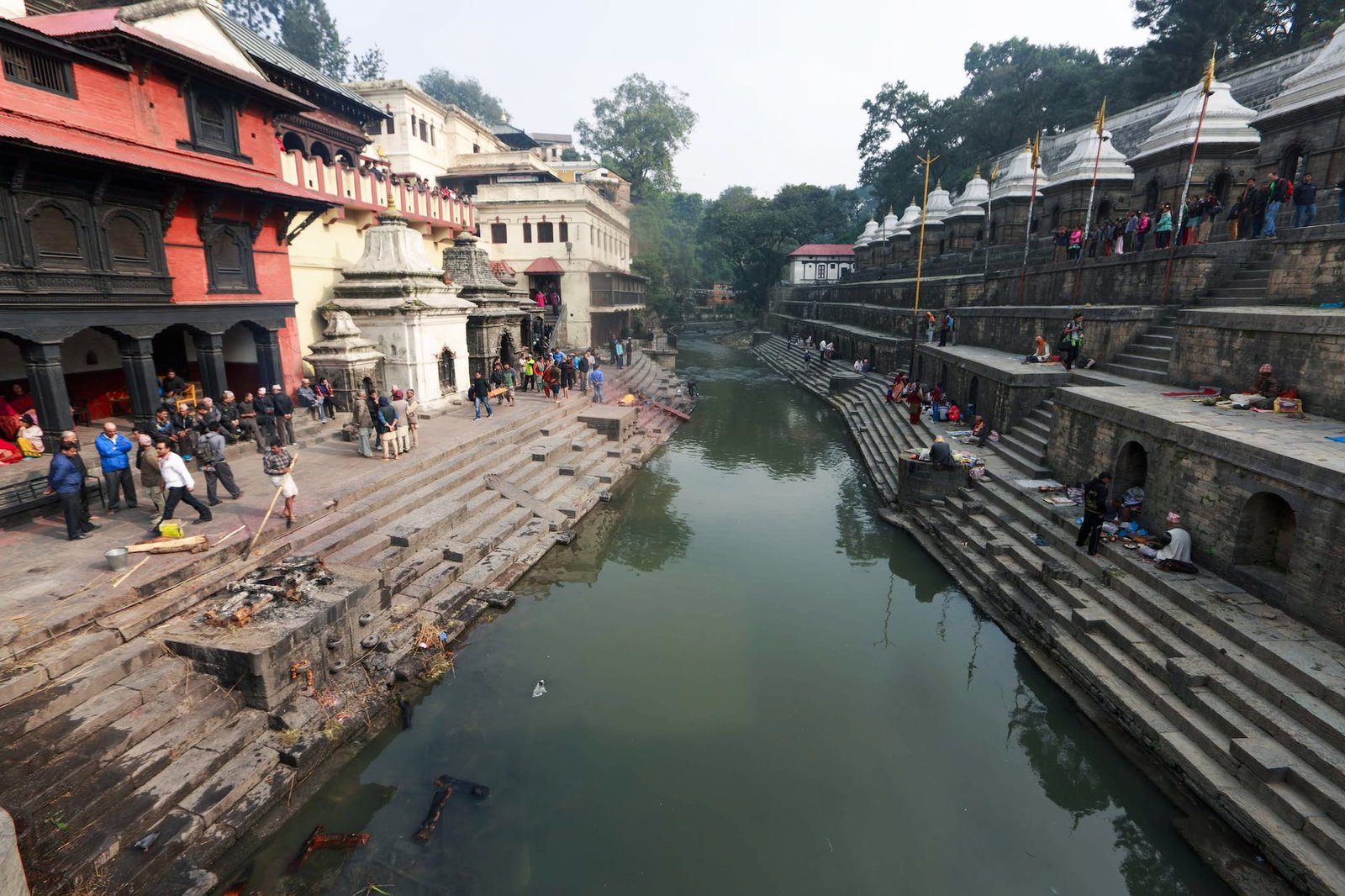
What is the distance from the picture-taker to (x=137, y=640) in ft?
22.5

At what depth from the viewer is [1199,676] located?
6.95m

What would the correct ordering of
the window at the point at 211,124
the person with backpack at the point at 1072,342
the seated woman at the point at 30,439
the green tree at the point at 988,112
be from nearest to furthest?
the seated woman at the point at 30,439
the window at the point at 211,124
the person with backpack at the point at 1072,342
the green tree at the point at 988,112

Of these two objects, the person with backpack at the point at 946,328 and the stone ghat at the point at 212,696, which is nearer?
the stone ghat at the point at 212,696

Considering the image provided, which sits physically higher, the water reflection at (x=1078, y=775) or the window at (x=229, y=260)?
the window at (x=229, y=260)

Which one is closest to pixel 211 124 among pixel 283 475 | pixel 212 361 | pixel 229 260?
pixel 229 260

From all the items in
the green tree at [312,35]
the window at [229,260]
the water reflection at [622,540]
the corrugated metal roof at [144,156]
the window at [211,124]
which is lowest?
the water reflection at [622,540]

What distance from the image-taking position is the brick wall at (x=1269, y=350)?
962cm

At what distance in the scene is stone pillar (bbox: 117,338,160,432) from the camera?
11789mm

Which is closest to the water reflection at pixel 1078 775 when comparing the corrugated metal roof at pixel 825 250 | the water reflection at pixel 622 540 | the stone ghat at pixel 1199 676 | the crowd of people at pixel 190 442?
the stone ghat at pixel 1199 676

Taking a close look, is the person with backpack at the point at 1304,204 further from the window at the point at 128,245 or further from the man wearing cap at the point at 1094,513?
the window at the point at 128,245

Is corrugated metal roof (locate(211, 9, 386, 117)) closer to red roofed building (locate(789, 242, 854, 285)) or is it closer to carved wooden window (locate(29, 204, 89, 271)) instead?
carved wooden window (locate(29, 204, 89, 271))

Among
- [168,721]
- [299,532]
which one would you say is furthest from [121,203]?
[168,721]

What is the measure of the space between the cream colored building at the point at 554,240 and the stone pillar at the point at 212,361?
2022 centimetres

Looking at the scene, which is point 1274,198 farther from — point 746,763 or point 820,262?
point 820,262
